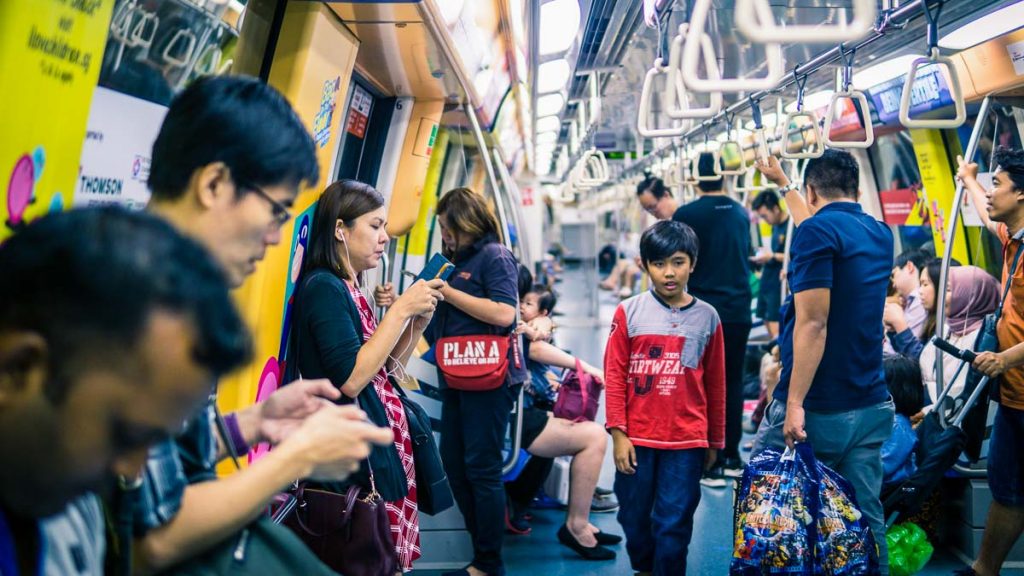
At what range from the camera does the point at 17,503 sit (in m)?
0.97

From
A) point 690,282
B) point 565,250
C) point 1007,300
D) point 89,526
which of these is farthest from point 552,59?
point 565,250

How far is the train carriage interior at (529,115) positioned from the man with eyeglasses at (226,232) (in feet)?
0.19

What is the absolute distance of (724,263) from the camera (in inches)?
202

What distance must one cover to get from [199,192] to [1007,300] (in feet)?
11.1

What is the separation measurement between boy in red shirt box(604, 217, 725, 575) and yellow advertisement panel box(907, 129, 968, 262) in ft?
9.36

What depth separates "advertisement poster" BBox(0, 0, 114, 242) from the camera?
129 centimetres

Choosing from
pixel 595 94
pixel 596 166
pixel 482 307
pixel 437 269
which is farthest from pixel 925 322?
pixel 437 269

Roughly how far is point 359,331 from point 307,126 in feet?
1.94

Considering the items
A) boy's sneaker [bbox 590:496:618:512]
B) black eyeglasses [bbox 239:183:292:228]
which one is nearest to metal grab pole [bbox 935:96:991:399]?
boy's sneaker [bbox 590:496:618:512]

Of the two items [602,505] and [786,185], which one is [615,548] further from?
[786,185]

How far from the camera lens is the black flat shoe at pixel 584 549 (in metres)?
4.33

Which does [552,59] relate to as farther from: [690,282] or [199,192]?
[199,192]

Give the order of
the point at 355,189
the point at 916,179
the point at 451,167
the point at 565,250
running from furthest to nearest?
the point at 565,250, the point at 451,167, the point at 916,179, the point at 355,189

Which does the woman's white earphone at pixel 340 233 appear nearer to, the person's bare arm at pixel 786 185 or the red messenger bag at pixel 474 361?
the red messenger bag at pixel 474 361
